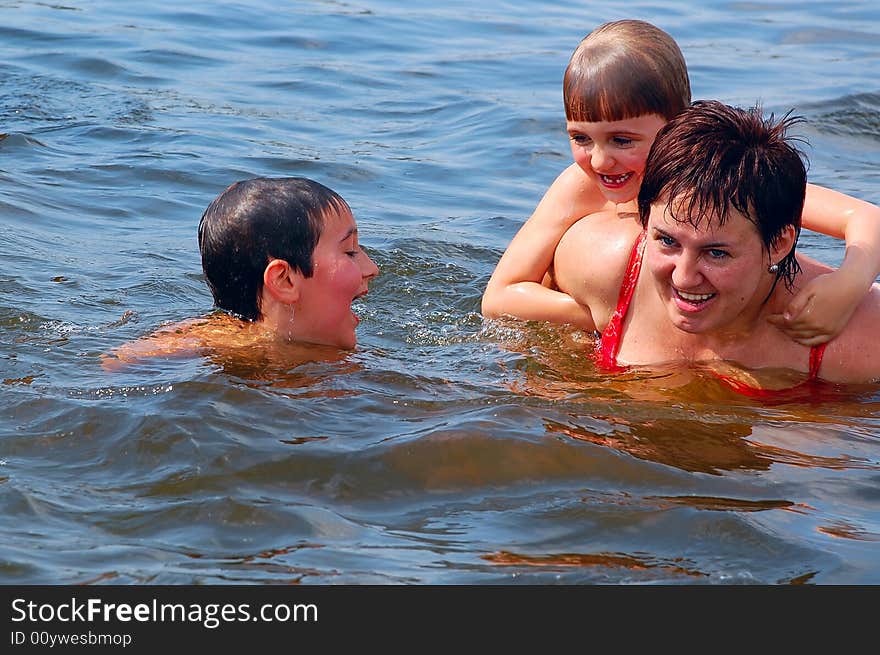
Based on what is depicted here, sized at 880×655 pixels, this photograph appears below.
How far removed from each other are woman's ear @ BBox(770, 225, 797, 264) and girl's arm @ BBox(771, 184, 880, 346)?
0.22 meters

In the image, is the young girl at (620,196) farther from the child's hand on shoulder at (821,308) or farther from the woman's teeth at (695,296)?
the woman's teeth at (695,296)

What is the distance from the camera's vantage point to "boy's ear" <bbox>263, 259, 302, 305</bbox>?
5.02m

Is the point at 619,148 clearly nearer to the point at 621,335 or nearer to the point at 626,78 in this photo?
the point at 626,78

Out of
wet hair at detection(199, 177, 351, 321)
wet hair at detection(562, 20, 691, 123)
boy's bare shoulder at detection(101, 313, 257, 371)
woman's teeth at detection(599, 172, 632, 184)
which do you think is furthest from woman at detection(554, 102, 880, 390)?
→ boy's bare shoulder at detection(101, 313, 257, 371)

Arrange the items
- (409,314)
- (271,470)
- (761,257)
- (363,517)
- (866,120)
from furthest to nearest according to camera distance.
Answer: (866,120), (409,314), (761,257), (271,470), (363,517)

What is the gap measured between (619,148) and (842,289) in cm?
110

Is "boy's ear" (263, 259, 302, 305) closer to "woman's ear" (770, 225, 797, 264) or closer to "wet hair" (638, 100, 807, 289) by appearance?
"wet hair" (638, 100, 807, 289)

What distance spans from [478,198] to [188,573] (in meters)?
5.88

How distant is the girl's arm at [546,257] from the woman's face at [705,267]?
79 centimetres

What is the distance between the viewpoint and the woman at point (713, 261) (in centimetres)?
420

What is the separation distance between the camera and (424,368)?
5.28 meters

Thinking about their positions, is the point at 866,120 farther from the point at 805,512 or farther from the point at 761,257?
the point at 805,512

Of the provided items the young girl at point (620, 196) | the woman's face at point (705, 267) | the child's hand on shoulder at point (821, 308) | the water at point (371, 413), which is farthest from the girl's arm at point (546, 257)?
the child's hand on shoulder at point (821, 308)
